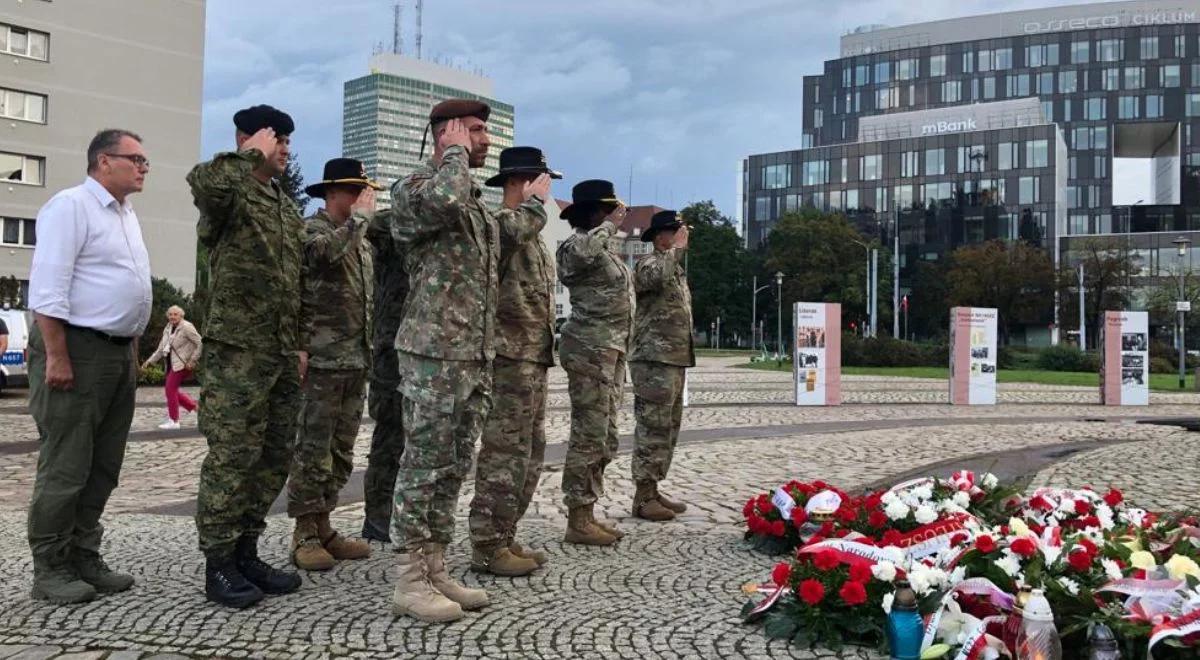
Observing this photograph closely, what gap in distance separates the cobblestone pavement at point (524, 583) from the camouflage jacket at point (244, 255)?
4.07 feet

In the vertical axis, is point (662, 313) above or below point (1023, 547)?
above

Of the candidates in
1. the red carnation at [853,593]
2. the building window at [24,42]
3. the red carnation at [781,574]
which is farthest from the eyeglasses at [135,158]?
the building window at [24,42]

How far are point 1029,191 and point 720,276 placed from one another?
2598cm

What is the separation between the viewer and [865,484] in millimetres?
8227

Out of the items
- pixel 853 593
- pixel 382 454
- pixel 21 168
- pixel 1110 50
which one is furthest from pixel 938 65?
pixel 853 593

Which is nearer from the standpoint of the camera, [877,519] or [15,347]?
[877,519]

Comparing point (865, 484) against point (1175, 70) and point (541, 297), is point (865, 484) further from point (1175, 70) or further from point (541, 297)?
point (1175, 70)

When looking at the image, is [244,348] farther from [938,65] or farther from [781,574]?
[938,65]

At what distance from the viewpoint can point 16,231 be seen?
40625 mm

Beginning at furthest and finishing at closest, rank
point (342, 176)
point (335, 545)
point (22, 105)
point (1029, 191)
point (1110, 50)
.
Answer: point (1110, 50) < point (1029, 191) < point (22, 105) < point (342, 176) < point (335, 545)

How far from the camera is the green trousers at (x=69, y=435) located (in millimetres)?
4383

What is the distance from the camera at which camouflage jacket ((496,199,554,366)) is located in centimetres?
488

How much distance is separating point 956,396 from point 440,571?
18.9m

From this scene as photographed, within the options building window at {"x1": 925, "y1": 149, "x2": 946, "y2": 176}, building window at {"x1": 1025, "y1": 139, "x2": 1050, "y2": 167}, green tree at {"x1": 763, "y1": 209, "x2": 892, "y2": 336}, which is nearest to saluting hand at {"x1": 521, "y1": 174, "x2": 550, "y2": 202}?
green tree at {"x1": 763, "y1": 209, "x2": 892, "y2": 336}
